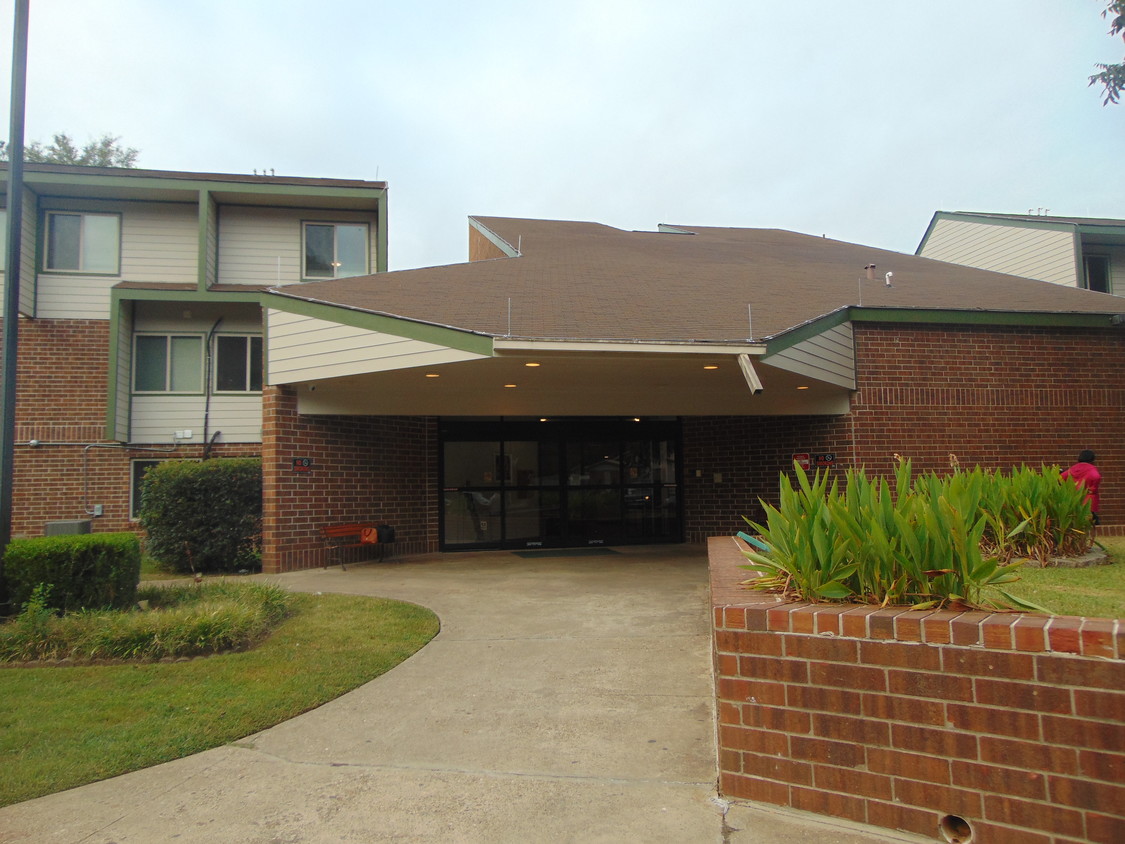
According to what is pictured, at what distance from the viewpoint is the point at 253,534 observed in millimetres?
11820

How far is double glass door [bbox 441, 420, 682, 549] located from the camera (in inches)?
583

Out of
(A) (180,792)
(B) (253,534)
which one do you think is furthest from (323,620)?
(B) (253,534)

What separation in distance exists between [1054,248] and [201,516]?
65.0 feet

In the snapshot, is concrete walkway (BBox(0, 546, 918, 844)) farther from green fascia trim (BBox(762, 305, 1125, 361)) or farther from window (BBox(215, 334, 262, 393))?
window (BBox(215, 334, 262, 393))

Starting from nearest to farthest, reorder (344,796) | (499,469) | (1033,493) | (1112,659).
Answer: (1112,659)
(344,796)
(1033,493)
(499,469)

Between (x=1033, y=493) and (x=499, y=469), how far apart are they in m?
9.87

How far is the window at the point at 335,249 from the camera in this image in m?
17.7

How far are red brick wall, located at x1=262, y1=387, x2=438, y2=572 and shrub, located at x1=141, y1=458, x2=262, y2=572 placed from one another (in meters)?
0.45

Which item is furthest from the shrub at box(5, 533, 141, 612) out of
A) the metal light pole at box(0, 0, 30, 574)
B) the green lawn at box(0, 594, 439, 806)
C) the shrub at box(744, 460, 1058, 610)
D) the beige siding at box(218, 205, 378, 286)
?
the beige siding at box(218, 205, 378, 286)

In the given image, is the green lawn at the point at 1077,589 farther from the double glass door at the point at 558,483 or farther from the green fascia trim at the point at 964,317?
the double glass door at the point at 558,483

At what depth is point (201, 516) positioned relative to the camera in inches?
451

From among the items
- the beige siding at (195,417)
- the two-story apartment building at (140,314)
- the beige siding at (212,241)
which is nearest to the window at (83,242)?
the two-story apartment building at (140,314)

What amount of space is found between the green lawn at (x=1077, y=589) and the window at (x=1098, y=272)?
15.8 meters

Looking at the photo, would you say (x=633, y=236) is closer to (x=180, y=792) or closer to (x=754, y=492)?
(x=754, y=492)
